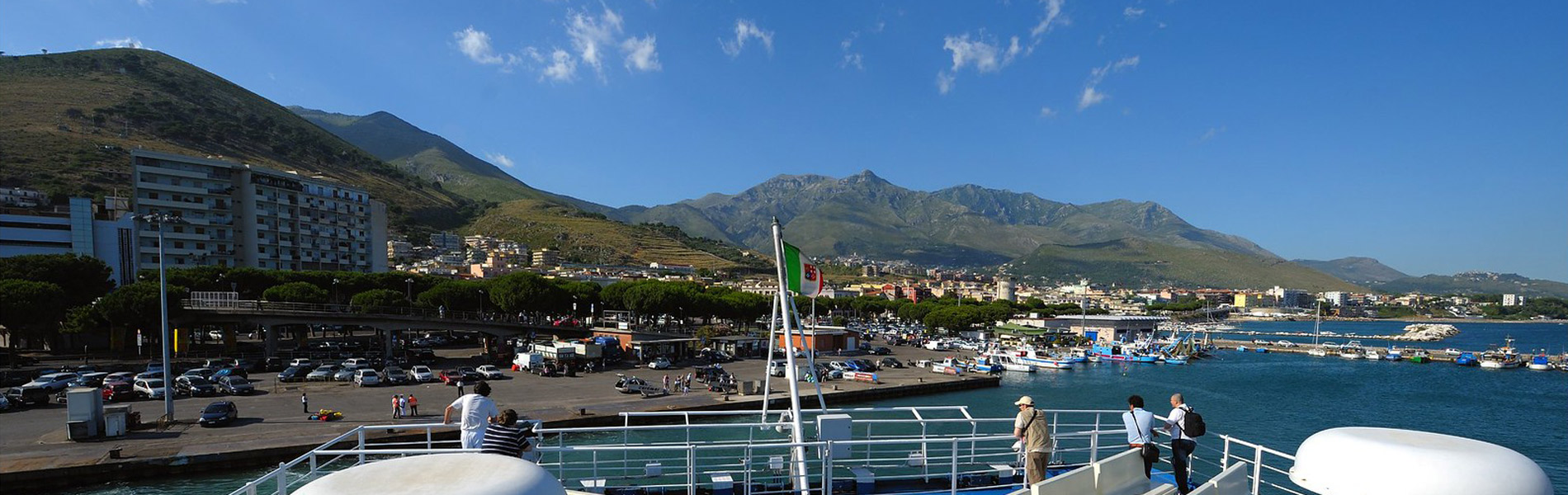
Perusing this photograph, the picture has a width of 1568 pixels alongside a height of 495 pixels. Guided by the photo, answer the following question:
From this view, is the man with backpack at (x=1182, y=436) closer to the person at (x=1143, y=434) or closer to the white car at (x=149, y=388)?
the person at (x=1143, y=434)

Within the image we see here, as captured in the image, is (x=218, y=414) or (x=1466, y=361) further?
(x=1466, y=361)

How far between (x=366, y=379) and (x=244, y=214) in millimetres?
52413

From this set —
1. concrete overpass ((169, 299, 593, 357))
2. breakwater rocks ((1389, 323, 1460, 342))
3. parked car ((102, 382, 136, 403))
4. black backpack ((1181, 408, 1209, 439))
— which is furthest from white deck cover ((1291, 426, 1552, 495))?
breakwater rocks ((1389, 323, 1460, 342))

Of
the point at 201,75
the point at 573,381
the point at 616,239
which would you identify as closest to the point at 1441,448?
the point at 573,381

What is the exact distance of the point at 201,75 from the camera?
582ft

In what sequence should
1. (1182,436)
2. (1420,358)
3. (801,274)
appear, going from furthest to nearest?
(1420,358), (801,274), (1182,436)

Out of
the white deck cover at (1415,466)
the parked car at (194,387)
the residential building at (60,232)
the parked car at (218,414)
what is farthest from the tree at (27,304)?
the white deck cover at (1415,466)

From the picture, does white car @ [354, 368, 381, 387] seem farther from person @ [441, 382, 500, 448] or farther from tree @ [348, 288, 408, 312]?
person @ [441, 382, 500, 448]

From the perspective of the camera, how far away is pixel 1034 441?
5.98 m

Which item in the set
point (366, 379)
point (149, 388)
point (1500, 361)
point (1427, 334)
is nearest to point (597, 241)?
point (366, 379)

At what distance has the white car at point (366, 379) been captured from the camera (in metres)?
31.6

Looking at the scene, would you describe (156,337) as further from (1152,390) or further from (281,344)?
(1152,390)

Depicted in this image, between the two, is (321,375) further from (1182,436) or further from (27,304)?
(1182,436)

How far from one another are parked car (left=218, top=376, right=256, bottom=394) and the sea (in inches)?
485
